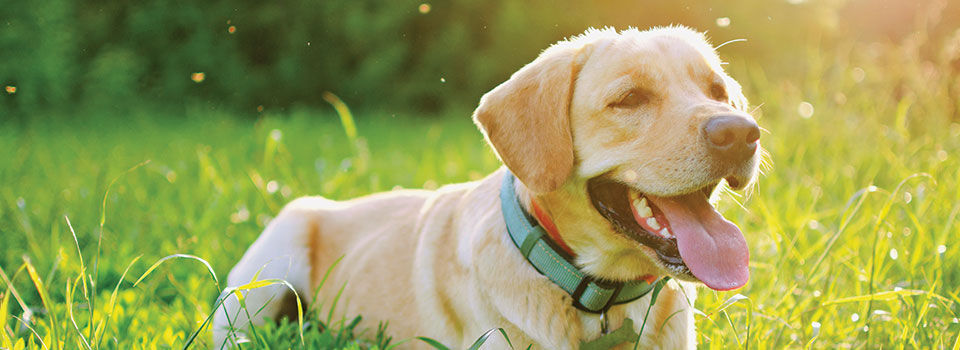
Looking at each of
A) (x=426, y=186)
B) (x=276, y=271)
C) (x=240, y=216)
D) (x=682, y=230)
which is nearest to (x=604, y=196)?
(x=682, y=230)

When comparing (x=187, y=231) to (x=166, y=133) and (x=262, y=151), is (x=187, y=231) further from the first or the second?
(x=166, y=133)

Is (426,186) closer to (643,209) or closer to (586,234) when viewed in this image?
(586,234)

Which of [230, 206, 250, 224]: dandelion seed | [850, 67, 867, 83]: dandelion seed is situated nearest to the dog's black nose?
[230, 206, 250, 224]: dandelion seed

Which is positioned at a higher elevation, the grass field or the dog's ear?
the dog's ear

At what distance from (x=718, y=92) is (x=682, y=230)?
0.54 metres

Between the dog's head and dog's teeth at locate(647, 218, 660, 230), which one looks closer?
the dog's head

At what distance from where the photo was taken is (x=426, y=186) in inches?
213

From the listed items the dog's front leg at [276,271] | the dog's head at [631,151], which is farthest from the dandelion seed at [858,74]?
the dog's front leg at [276,271]

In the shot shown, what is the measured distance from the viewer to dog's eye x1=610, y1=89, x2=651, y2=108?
2420mm

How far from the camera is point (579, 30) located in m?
9.80

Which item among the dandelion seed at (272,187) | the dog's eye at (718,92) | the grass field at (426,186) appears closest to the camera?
the dog's eye at (718,92)

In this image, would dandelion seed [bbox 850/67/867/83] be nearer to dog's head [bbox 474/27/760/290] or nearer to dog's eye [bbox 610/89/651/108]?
dog's head [bbox 474/27/760/290]

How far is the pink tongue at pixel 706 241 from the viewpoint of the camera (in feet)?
7.55

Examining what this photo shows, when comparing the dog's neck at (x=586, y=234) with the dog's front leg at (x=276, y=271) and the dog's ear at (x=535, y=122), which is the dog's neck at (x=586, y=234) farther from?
the dog's front leg at (x=276, y=271)
